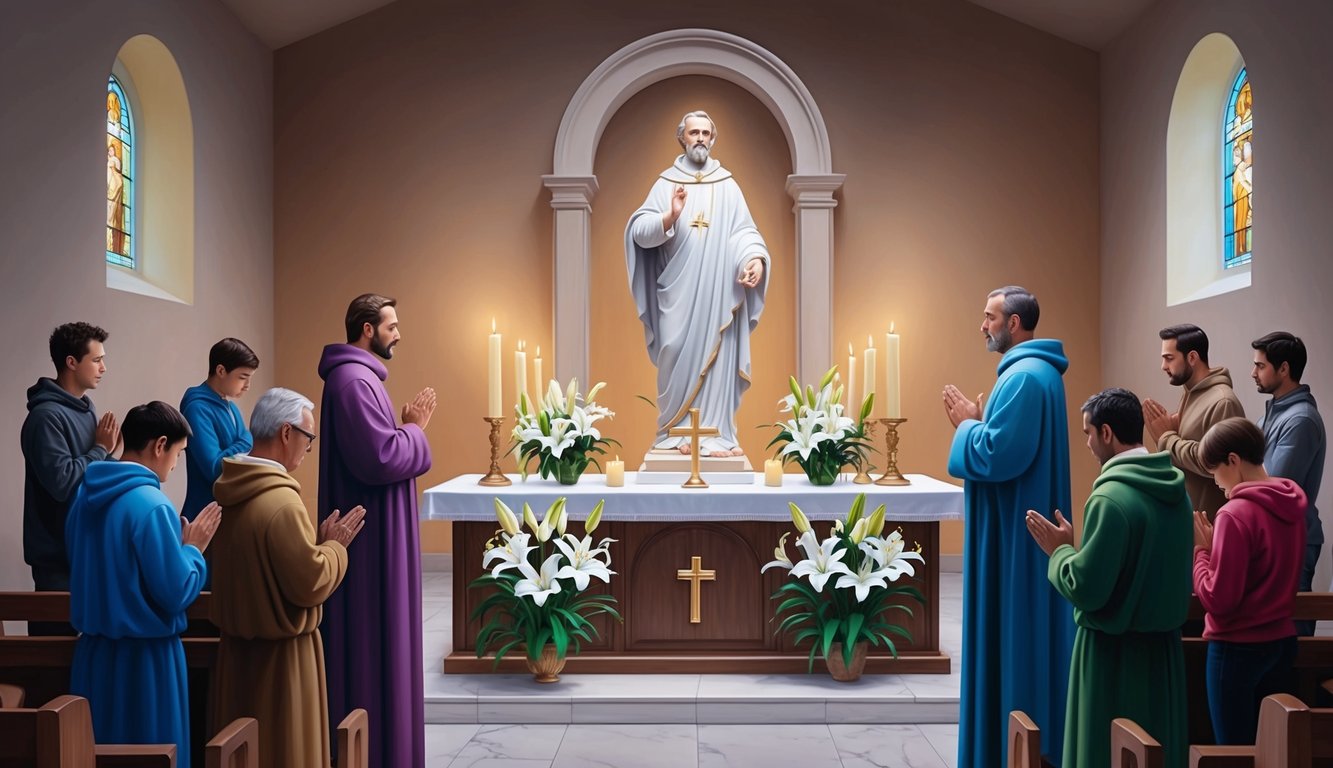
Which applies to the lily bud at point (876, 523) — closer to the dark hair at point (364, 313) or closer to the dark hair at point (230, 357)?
the dark hair at point (364, 313)

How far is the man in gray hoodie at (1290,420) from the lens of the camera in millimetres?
4586

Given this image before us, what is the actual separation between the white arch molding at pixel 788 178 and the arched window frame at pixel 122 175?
112 inches

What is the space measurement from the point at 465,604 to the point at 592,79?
4551mm

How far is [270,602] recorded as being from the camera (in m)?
2.98

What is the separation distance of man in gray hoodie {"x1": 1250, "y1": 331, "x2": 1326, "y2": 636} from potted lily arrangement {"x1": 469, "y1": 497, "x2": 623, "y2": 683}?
115 inches

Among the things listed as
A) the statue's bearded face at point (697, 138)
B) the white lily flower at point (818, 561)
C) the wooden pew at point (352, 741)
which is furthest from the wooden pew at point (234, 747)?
the statue's bearded face at point (697, 138)

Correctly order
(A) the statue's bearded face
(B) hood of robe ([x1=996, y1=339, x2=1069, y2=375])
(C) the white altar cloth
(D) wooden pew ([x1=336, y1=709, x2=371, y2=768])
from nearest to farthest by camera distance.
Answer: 1. (D) wooden pew ([x1=336, y1=709, x2=371, y2=768])
2. (B) hood of robe ([x1=996, y1=339, x2=1069, y2=375])
3. (C) the white altar cloth
4. (A) the statue's bearded face

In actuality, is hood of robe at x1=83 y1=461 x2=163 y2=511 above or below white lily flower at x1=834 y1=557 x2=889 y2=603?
above

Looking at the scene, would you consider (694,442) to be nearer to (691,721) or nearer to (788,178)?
(691,721)

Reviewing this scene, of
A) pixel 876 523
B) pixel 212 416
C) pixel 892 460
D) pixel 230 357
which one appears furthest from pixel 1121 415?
pixel 212 416

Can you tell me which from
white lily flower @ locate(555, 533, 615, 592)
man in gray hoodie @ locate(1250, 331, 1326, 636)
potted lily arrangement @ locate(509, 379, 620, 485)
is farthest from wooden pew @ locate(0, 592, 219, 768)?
man in gray hoodie @ locate(1250, 331, 1326, 636)

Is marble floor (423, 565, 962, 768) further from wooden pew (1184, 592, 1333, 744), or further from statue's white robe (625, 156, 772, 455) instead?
statue's white robe (625, 156, 772, 455)

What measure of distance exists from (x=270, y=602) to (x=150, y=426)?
0.61 m

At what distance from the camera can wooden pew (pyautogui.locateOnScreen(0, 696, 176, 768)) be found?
6.58 feet
